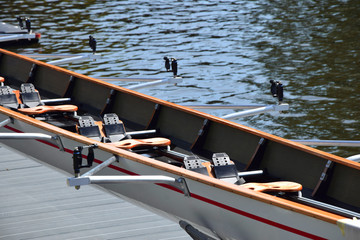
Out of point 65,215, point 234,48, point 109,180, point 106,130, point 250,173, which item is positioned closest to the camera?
point 109,180

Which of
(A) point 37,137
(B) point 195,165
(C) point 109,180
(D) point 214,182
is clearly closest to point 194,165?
(B) point 195,165

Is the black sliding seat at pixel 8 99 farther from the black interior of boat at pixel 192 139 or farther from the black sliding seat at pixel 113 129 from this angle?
the black sliding seat at pixel 113 129

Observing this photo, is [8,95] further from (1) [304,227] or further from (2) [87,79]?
(1) [304,227]

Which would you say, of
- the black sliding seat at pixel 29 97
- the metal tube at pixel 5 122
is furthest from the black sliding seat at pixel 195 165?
the black sliding seat at pixel 29 97

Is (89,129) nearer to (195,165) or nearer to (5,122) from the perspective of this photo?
(5,122)

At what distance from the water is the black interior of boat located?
3.82 metres

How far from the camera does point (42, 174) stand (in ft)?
30.6

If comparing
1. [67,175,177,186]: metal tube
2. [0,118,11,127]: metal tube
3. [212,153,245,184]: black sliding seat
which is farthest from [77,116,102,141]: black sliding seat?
[67,175,177,186]: metal tube

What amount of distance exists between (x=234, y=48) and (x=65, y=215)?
12383 millimetres

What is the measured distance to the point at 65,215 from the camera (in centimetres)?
793

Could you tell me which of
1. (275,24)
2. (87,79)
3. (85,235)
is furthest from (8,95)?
(275,24)

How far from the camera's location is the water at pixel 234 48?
533 inches

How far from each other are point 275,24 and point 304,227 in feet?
57.5

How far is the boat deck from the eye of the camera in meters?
7.42
